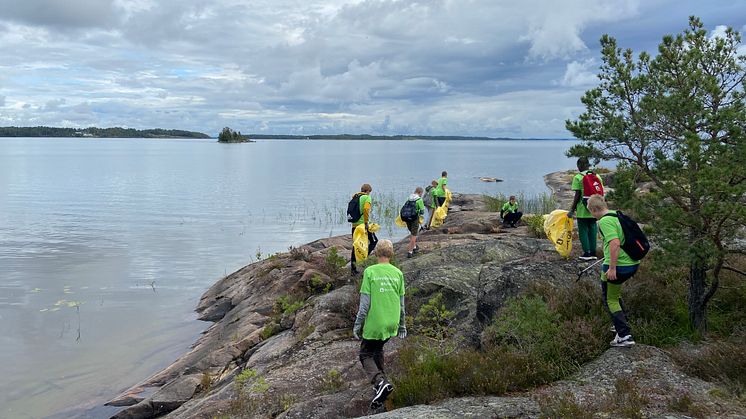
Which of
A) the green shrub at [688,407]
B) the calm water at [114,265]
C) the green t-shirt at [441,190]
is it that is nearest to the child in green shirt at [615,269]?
the green shrub at [688,407]

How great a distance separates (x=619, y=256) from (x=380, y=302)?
9.59 ft

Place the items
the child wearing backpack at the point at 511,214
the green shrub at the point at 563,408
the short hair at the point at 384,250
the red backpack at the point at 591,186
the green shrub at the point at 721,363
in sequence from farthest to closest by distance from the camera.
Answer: the child wearing backpack at the point at 511,214 → the red backpack at the point at 591,186 → the short hair at the point at 384,250 → the green shrub at the point at 721,363 → the green shrub at the point at 563,408

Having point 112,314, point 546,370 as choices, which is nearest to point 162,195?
point 112,314

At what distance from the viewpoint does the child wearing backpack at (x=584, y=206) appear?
964cm

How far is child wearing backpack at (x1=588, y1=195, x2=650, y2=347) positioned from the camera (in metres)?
6.73

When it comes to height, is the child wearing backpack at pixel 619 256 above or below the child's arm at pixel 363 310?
above

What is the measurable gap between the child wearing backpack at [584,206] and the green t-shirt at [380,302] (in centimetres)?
414

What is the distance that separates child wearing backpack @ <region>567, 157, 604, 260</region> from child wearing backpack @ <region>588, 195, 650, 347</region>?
260 centimetres

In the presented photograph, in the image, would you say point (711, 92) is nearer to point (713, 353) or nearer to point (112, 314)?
point (713, 353)

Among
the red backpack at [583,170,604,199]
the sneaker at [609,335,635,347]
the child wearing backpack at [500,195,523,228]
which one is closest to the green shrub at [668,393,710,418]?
the sneaker at [609,335,635,347]

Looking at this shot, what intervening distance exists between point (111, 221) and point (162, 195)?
43.0ft

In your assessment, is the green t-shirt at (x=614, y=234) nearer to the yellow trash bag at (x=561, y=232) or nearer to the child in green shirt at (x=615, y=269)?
the child in green shirt at (x=615, y=269)

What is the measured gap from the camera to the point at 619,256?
686 centimetres

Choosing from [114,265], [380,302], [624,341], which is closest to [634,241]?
[624,341]
